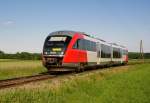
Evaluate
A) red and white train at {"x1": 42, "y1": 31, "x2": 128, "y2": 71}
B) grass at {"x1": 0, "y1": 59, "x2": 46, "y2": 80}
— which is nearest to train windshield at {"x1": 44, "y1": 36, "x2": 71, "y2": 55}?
red and white train at {"x1": 42, "y1": 31, "x2": 128, "y2": 71}

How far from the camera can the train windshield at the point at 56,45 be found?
845 inches

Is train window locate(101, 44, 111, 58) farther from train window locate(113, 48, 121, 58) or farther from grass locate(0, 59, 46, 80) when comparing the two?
grass locate(0, 59, 46, 80)

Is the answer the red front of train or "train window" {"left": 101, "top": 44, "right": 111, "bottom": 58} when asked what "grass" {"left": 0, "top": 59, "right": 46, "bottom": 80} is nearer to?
the red front of train

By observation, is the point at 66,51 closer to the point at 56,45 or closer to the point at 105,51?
the point at 56,45

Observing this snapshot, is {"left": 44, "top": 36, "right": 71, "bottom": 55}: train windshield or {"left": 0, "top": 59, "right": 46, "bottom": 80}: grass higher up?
{"left": 44, "top": 36, "right": 71, "bottom": 55}: train windshield

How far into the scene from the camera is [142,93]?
520 inches

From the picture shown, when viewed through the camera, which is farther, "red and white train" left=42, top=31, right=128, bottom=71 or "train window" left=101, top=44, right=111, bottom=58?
"train window" left=101, top=44, right=111, bottom=58

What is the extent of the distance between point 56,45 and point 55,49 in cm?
37

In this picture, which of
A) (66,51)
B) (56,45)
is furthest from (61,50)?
(56,45)

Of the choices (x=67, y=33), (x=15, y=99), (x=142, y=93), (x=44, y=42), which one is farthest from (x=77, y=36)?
(x=15, y=99)

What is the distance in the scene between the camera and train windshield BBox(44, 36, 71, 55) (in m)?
21.5

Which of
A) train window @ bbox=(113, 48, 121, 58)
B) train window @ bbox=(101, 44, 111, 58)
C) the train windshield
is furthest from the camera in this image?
train window @ bbox=(113, 48, 121, 58)

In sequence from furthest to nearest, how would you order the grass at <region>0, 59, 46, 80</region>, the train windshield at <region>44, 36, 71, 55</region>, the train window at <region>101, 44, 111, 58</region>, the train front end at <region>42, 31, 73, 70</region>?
the train window at <region>101, 44, 111, 58</region> → the grass at <region>0, 59, 46, 80</region> → the train windshield at <region>44, 36, 71, 55</region> → the train front end at <region>42, 31, 73, 70</region>

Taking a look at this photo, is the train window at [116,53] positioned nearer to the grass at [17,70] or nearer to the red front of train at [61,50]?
the grass at [17,70]
